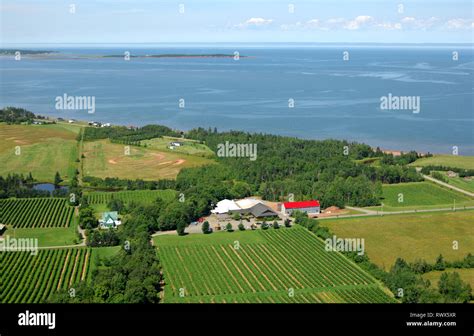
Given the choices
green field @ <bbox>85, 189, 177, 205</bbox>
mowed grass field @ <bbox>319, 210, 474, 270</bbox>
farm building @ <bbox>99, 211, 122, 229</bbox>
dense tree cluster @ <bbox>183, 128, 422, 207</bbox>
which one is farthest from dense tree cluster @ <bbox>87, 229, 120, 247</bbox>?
dense tree cluster @ <bbox>183, 128, 422, 207</bbox>

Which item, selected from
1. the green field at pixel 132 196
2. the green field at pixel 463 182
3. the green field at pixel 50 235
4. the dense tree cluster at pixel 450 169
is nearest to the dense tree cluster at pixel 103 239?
the green field at pixel 50 235

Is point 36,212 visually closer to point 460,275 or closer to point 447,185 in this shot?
point 460,275

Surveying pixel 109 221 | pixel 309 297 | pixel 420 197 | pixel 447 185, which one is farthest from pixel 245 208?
pixel 447 185

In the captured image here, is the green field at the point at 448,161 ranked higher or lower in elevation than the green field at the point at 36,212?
higher

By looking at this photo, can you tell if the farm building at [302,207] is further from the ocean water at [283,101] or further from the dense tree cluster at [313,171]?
the ocean water at [283,101]

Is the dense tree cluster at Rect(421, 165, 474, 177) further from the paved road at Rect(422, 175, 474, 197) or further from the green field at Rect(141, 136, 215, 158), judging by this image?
the green field at Rect(141, 136, 215, 158)

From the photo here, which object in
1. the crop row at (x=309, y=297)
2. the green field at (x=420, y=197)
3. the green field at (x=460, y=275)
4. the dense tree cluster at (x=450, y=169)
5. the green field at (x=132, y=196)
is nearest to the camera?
the crop row at (x=309, y=297)

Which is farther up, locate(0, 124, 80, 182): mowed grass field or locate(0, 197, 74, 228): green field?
locate(0, 124, 80, 182): mowed grass field
